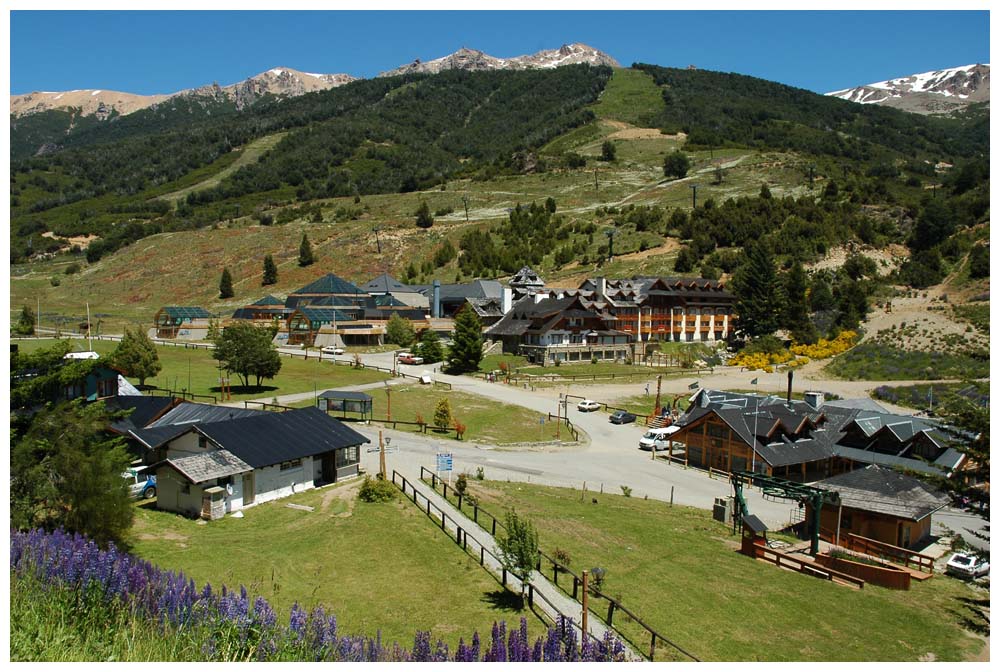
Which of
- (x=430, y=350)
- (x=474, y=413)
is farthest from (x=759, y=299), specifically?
(x=474, y=413)

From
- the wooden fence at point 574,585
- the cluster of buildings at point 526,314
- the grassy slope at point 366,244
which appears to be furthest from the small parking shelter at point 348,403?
the grassy slope at point 366,244

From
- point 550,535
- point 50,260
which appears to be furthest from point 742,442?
point 50,260

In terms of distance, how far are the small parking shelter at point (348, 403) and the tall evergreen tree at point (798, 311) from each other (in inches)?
2172

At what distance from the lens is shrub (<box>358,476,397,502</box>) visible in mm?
28328

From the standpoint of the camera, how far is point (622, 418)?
167ft

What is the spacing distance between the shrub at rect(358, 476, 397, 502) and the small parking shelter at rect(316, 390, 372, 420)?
18.1m

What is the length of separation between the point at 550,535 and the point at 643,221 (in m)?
115

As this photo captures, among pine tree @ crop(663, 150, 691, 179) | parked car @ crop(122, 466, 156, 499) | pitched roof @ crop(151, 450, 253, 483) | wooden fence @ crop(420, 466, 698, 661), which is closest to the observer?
wooden fence @ crop(420, 466, 698, 661)

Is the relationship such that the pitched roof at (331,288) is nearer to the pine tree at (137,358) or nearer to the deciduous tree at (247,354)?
the deciduous tree at (247,354)

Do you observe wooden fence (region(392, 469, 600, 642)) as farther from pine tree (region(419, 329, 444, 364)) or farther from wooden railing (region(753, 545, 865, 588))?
pine tree (region(419, 329, 444, 364))

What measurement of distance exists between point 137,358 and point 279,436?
86.6ft

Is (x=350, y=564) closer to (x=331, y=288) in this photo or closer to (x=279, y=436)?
(x=279, y=436)

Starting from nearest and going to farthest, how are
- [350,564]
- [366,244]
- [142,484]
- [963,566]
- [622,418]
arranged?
[350,564]
[963,566]
[142,484]
[622,418]
[366,244]

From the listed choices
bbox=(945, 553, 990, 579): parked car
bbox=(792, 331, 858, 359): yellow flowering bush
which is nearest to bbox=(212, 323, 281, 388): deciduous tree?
bbox=(945, 553, 990, 579): parked car
